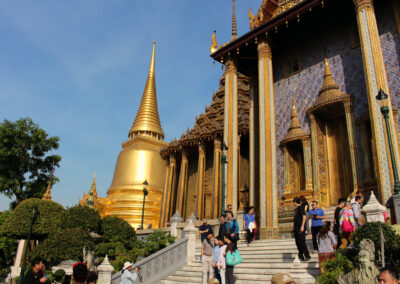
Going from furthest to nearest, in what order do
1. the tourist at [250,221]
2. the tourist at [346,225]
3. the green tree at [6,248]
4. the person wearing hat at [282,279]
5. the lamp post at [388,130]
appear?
the green tree at [6,248] < the tourist at [250,221] < the lamp post at [388,130] < the tourist at [346,225] < the person wearing hat at [282,279]

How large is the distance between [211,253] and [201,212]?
14431 mm

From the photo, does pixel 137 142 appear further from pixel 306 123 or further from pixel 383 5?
pixel 383 5

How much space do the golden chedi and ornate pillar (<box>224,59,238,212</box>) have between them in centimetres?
1487

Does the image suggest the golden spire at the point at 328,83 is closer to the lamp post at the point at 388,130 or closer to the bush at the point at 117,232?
the lamp post at the point at 388,130

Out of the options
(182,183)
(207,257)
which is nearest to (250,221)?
(207,257)

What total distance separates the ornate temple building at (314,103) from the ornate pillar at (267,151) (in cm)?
4

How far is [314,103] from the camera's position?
1492cm

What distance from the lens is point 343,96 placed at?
1382 centimetres

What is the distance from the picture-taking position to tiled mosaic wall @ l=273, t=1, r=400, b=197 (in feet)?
43.3

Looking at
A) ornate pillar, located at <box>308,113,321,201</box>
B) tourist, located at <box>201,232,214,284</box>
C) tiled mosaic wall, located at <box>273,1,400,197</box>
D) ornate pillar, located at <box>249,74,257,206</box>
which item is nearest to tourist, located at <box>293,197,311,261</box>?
tourist, located at <box>201,232,214,284</box>

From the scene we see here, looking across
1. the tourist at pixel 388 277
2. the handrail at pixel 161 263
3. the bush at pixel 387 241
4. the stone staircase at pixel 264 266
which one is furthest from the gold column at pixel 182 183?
the tourist at pixel 388 277

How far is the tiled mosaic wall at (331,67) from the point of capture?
13195 mm

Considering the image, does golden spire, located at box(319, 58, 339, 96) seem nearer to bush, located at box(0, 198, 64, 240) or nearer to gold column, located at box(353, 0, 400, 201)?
gold column, located at box(353, 0, 400, 201)

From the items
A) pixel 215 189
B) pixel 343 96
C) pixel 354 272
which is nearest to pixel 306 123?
pixel 343 96
